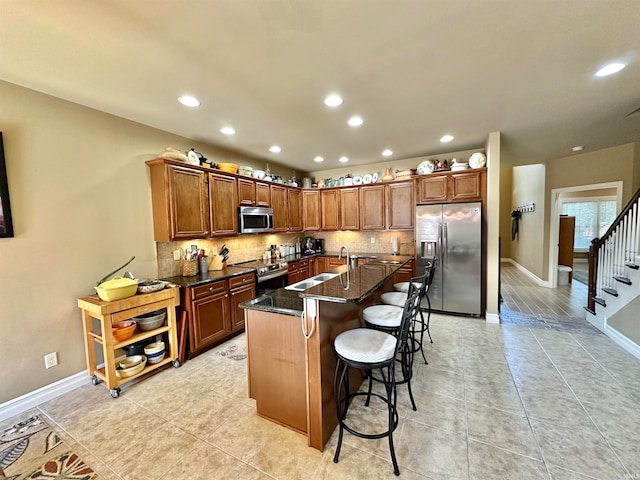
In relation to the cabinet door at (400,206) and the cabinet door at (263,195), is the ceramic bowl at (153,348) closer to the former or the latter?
the cabinet door at (263,195)

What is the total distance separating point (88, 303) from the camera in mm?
2414

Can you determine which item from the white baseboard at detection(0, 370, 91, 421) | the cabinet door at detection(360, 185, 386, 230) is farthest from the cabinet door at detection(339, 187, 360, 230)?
the white baseboard at detection(0, 370, 91, 421)

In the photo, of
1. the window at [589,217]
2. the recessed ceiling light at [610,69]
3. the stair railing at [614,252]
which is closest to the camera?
the recessed ceiling light at [610,69]

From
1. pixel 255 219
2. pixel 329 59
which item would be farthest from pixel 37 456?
pixel 329 59

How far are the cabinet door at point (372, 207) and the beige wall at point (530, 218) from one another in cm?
414

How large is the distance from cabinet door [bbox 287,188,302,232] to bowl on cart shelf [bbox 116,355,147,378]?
3.22 m

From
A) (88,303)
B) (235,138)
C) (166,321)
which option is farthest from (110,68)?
(166,321)

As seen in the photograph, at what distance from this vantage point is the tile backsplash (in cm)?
340

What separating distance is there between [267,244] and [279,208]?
2.47 ft

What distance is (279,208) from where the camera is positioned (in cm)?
495

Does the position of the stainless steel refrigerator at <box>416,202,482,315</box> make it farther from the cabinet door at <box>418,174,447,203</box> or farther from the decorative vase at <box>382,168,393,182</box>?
the decorative vase at <box>382,168,393,182</box>

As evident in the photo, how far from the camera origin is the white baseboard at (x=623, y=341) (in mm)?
2870

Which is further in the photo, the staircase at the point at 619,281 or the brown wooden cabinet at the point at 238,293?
the brown wooden cabinet at the point at 238,293

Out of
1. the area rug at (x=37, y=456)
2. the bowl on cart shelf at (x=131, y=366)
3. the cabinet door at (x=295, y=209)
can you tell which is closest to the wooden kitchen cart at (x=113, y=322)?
the bowl on cart shelf at (x=131, y=366)
